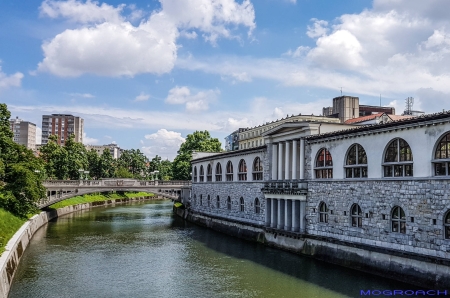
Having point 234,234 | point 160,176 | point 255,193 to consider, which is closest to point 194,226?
point 234,234

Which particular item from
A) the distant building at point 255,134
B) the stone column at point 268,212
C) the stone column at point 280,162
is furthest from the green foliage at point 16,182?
the distant building at point 255,134

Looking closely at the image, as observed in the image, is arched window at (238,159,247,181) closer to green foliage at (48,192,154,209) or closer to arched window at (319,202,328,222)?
arched window at (319,202,328,222)

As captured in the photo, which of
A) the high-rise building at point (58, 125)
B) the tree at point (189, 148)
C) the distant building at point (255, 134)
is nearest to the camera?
the tree at point (189, 148)

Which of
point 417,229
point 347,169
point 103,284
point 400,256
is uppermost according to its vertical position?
point 347,169

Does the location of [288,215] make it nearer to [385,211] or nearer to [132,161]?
[385,211]

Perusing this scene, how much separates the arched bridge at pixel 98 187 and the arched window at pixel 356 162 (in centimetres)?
4337

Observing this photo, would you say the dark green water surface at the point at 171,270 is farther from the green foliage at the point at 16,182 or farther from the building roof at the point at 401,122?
the building roof at the point at 401,122

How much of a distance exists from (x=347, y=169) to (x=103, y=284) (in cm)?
1903

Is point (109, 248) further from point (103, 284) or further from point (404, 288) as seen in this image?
point (404, 288)

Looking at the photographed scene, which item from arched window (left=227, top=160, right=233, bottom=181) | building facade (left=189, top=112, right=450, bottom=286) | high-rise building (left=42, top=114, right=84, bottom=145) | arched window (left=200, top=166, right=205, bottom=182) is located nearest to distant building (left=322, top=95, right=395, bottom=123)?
arched window (left=200, top=166, right=205, bottom=182)

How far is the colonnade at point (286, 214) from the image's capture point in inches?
1537

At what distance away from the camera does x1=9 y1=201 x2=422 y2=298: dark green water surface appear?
27422mm

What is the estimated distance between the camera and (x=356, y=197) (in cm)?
3269

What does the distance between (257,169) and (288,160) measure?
294 inches
